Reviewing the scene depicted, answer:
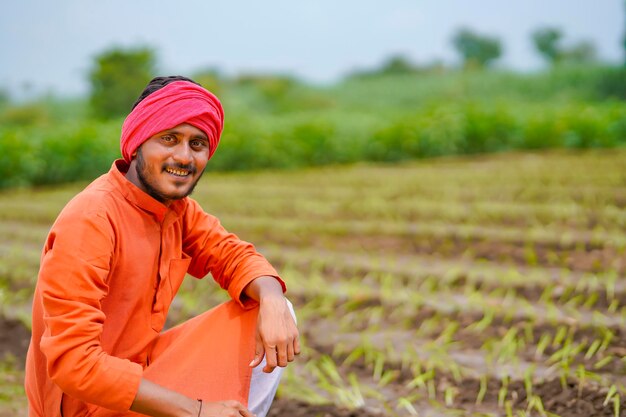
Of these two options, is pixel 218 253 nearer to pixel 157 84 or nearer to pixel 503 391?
pixel 157 84

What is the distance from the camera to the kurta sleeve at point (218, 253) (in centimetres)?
200

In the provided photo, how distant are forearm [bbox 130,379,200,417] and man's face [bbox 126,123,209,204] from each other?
1.56ft

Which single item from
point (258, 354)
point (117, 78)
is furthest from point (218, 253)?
point (117, 78)

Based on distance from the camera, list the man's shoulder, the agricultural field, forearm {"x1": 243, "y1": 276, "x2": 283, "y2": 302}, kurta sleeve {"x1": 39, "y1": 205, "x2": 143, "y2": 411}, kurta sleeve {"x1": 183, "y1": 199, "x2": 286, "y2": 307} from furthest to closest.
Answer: the agricultural field, kurta sleeve {"x1": 183, "y1": 199, "x2": 286, "y2": 307}, forearm {"x1": 243, "y1": 276, "x2": 283, "y2": 302}, the man's shoulder, kurta sleeve {"x1": 39, "y1": 205, "x2": 143, "y2": 411}

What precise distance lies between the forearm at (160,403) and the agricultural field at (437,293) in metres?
0.92

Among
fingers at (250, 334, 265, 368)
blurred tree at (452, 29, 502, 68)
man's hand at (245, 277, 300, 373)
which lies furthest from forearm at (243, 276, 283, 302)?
blurred tree at (452, 29, 502, 68)

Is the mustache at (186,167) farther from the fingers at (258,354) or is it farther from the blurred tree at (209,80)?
the blurred tree at (209,80)

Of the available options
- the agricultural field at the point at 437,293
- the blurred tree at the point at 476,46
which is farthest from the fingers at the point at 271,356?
the blurred tree at the point at 476,46

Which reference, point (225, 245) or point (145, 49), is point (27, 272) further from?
point (145, 49)

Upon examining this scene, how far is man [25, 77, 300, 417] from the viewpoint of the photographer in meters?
1.56

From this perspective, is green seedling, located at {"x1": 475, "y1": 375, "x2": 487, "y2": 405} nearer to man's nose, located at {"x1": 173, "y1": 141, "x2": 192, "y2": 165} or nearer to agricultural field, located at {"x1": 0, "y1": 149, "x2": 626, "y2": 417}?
agricultural field, located at {"x1": 0, "y1": 149, "x2": 626, "y2": 417}

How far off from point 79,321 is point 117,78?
1522 centimetres

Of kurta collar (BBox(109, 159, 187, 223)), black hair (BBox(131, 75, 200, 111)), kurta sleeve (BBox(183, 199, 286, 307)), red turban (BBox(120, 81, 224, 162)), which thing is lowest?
kurta sleeve (BBox(183, 199, 286, 307))

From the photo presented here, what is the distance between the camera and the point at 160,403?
1.61 m
